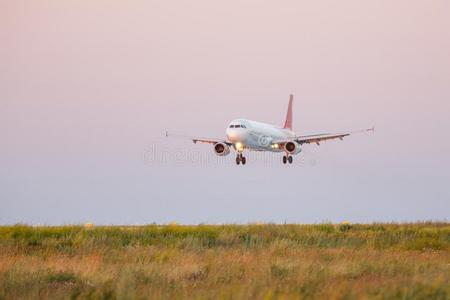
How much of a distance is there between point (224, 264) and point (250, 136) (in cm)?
3524

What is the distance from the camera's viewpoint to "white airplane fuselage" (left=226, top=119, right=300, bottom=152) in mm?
56531

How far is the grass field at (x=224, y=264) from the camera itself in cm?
1558

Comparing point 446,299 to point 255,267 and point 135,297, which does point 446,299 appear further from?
point 255,267

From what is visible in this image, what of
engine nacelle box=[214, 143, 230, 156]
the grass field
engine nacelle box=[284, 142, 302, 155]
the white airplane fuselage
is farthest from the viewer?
engine nacelle box=[284, 142, 302, 155]

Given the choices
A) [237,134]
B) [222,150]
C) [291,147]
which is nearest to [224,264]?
[237,134]

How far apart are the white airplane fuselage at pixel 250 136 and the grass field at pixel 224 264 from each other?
16646mm

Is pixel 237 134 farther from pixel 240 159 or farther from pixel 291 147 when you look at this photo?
pixel 291 147

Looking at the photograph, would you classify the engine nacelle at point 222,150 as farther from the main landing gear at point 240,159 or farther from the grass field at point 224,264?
the grass field at point 224,264

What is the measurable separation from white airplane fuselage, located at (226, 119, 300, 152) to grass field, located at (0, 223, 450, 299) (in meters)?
16.6

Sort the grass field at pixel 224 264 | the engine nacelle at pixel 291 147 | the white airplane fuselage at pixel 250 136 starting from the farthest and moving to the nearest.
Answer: the engine nacelle at pixel 291 147 → the white airplane fuselage at pixel 250 136 → the grass field at pixel 224 264

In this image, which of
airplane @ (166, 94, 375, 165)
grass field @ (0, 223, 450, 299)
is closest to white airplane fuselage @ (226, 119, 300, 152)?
airplane @ (166, 94, 375, 165)

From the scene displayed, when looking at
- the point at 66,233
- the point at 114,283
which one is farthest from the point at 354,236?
the point at 114,283

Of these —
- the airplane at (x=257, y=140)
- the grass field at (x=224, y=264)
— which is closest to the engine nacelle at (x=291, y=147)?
the airplane at (x=257, y=140)

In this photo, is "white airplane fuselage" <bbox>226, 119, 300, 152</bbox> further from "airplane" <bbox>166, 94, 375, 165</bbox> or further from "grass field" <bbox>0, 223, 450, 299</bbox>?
"grass field" <bbox>0, 223, 450, 299</bbox>
